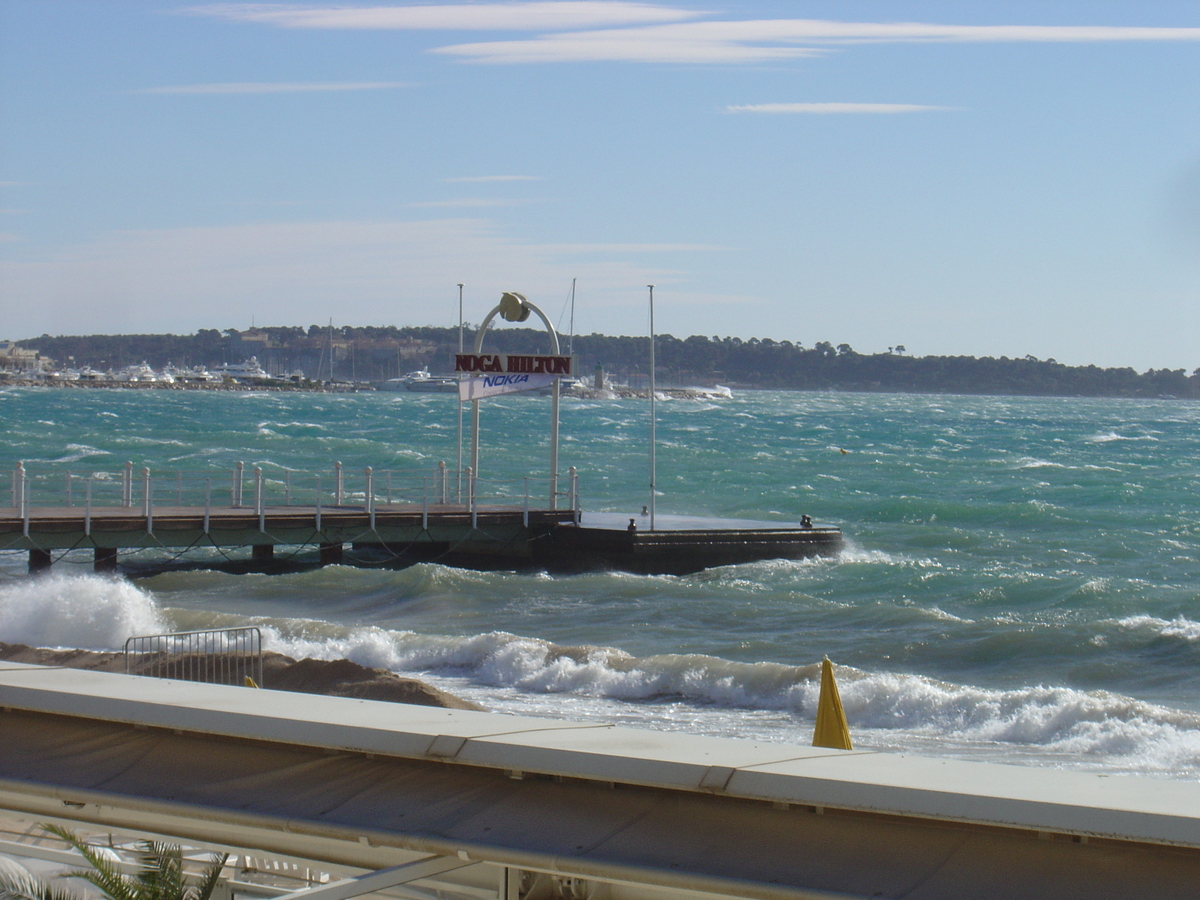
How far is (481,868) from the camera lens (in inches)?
165

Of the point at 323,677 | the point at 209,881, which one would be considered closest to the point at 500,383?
the point at 323,677

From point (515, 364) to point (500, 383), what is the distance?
483 mm

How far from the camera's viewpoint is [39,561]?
931 inches

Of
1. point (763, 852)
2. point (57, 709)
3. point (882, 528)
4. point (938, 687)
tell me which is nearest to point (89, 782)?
point (57, 709)

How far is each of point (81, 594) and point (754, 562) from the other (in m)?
12.4

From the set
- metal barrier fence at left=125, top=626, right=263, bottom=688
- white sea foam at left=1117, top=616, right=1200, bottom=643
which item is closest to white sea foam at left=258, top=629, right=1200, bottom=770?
metal barrier fence at left=125, top=626, right=263, bottom=688

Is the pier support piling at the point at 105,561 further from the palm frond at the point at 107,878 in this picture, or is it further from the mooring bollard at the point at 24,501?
the palm frond at the point at 107,878

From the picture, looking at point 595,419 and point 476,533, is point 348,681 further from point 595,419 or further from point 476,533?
point 595,419

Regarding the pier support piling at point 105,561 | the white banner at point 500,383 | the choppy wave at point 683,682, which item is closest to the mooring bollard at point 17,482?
the pier support piling at point 105,561

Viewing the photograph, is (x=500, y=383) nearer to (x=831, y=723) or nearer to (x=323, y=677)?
(x=323, y=677)

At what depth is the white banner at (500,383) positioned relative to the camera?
26.0 metres

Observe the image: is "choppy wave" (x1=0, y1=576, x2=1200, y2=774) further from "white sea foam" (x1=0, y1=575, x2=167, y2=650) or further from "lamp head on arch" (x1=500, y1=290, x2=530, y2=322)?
"lamp head on arch" (x1=500, y1=290, x2=530, y2=322)

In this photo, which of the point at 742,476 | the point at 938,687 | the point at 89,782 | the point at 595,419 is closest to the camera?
the point at 89,782

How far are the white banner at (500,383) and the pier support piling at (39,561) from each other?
8.16 meters
